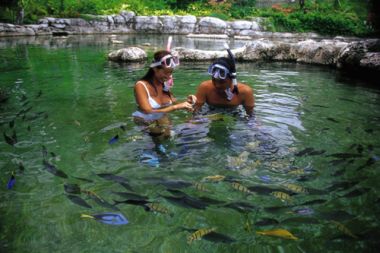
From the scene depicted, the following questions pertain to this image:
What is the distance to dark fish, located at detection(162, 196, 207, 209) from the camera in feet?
12.7

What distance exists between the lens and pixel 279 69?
47.4 feet

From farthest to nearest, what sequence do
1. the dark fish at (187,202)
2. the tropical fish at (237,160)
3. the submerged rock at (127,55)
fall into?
the submerged rock at (127,55), the tropical fish at (237,160), the dark fish at (187,202)

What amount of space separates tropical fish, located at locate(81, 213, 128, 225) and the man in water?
3.18 metres

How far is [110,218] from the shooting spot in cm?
378

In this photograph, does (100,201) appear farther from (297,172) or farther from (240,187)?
(297,172)

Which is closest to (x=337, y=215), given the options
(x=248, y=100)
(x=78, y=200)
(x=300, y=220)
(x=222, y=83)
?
(x=300, y=220)

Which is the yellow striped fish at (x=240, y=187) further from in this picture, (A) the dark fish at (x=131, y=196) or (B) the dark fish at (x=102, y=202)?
(B) the dark fish at (x=102, y=202)

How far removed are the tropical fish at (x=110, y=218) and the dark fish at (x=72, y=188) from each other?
1.76 ft

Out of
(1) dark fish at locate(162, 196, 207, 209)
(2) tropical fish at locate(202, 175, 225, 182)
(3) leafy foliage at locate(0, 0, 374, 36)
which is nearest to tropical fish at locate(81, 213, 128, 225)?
(1) dark fish at locate(162, 196, 207, 209)

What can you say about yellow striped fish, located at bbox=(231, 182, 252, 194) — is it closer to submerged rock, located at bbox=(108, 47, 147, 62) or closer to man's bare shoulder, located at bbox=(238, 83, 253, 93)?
man's bare shoulder, located at bbox=(238, 83, 253, 93)

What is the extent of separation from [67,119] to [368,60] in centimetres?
1005

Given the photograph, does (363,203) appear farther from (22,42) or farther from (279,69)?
(22,42)

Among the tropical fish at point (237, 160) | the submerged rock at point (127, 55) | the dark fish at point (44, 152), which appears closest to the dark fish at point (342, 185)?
the tropical fish at point (237, 160)

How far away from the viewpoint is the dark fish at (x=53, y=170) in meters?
4.77
